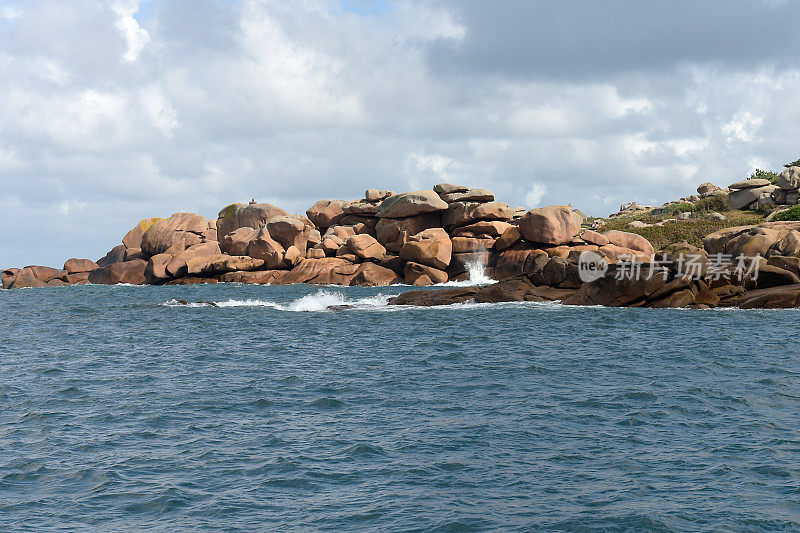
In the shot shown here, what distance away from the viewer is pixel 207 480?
11703mm

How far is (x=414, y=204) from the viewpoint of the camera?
73000 millimetres

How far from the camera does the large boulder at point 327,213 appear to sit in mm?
83812

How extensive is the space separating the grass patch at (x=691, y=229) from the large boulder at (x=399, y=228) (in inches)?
1003

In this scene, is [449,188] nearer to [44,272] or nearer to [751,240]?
[751,240]

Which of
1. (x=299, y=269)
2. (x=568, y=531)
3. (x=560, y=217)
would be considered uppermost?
(x=560, y=217)

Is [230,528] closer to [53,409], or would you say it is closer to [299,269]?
[53,409]

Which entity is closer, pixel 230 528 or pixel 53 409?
pixel 230 528

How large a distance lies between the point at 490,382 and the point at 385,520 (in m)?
10.1

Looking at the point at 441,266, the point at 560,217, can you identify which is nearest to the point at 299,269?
the point at 441,266

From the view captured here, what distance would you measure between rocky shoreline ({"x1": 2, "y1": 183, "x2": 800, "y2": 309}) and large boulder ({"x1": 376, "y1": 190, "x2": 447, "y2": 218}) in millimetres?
129

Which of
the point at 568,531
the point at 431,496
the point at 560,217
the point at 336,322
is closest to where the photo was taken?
the point at 568,531

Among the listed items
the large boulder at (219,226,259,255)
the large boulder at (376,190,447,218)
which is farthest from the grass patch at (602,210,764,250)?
the large boulder at (219,226,259,255)

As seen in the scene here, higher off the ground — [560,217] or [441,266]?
[560,217]

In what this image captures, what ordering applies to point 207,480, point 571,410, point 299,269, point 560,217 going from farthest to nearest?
1. point 299,269
2. point 560,217
3. point 571,410
4. point 207,480
